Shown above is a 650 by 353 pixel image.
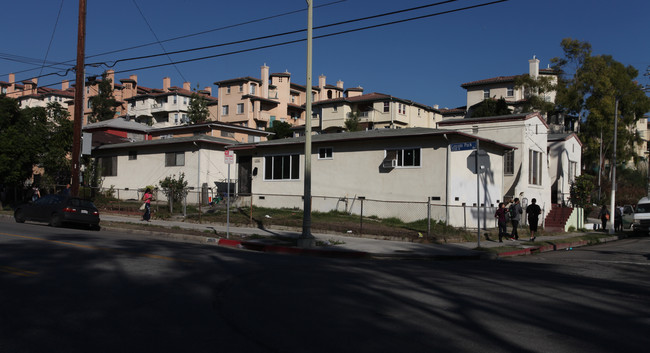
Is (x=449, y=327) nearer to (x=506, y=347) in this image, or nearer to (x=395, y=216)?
(x=506, y=347)

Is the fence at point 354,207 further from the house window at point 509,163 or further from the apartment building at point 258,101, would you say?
the apartment building at point 258,101

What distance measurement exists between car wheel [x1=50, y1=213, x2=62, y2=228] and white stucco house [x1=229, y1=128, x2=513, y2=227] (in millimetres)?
8655

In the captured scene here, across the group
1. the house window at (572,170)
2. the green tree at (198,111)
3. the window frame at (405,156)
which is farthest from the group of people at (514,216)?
the green tree at (198,111)

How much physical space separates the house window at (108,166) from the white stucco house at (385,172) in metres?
12.4

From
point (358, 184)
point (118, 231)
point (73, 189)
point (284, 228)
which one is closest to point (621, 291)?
point (284, 228)

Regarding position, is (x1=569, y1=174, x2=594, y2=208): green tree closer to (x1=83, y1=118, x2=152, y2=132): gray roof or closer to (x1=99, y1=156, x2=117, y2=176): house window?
(x1=99, y1=156, x2=117, y2=176): house window

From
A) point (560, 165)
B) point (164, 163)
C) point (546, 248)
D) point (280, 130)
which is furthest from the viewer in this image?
point (280, 130)

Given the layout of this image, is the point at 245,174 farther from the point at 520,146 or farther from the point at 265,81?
the point at 265,81

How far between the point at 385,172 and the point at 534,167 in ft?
35.8

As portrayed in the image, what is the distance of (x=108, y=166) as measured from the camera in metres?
37.4

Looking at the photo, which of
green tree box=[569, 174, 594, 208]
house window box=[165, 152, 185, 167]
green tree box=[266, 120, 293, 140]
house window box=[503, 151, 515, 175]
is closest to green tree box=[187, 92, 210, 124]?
green tree box=[266, 120, 293, 140]

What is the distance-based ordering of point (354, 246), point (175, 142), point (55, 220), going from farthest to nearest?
1. point (175, 142)
2. point (55, 220)
3. point (354, 246)

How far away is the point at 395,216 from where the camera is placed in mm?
23672

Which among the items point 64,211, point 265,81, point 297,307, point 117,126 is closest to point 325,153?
point 64,211
